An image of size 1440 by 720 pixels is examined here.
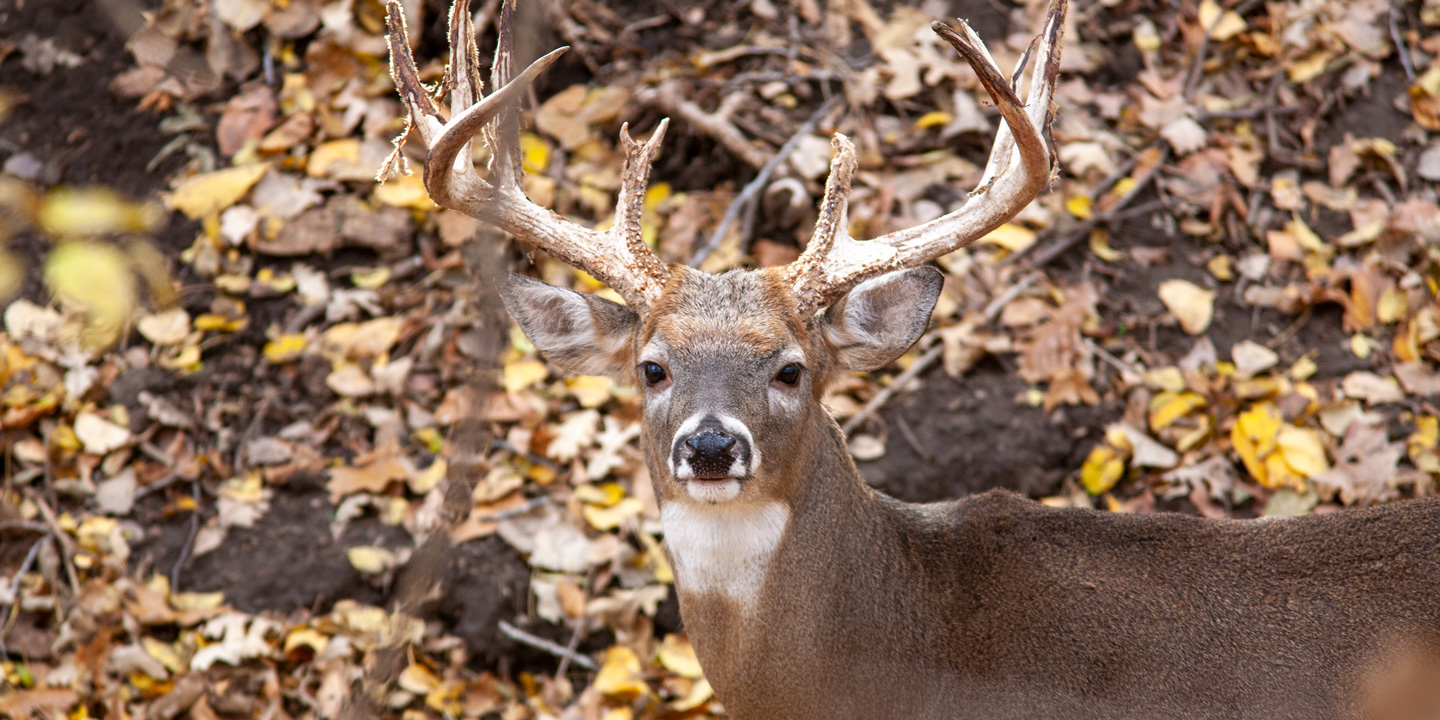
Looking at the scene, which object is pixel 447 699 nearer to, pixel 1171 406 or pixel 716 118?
pixel 716 118

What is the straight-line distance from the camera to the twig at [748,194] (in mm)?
5996

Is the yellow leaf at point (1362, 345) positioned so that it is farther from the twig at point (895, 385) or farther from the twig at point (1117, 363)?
the twig at point (895, 385)

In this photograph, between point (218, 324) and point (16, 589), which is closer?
point (16, 589)

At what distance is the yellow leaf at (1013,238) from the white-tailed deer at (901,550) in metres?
2.51

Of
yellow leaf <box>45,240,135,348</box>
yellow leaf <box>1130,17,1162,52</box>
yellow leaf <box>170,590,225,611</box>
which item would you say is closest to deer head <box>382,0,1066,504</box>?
yellow leaf <box>45,240,135,348</box>

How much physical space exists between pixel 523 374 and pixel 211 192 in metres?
1.96

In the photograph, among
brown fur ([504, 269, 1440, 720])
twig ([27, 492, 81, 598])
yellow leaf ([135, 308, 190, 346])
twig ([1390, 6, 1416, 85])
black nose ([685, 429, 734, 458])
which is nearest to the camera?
black nose ([685, 429, 734, 458])

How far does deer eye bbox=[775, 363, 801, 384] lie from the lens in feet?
10.9

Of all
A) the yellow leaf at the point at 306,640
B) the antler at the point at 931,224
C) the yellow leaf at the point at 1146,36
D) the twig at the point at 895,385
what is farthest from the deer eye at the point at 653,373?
the yellow leaf at the point at 1146,36

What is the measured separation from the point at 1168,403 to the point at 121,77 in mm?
5713

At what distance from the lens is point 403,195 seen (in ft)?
20.3

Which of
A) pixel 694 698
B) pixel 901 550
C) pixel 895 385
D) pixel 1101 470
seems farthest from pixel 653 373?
pixel 1101 470

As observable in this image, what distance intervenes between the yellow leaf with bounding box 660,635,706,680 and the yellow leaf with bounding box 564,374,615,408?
1.20m

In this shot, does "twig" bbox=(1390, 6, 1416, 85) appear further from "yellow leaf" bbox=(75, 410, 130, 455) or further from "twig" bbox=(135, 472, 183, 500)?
"yellow leaf" bbox=(75, 410, 130, 455)
